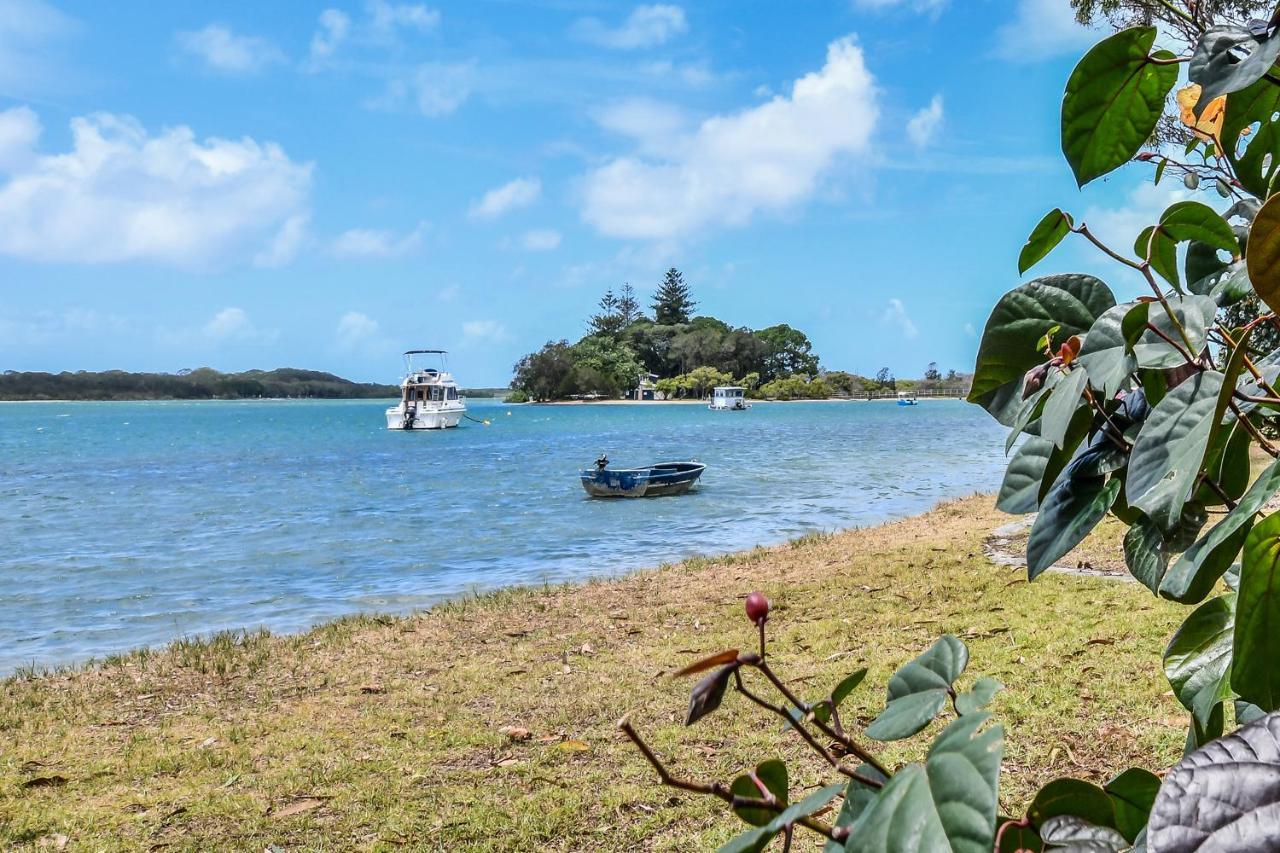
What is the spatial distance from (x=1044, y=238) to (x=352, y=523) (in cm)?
1600

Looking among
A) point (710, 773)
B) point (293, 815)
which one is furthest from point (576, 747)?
point (293, 815)

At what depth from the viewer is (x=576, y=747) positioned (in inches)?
142

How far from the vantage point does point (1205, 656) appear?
0.58m

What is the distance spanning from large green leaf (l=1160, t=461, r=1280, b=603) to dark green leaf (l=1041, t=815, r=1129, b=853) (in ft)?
0.44

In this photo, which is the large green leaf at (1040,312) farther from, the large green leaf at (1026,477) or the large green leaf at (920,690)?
the large green leaf at (920,690)

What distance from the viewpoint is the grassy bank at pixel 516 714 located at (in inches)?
120

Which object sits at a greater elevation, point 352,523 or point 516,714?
point 516,714

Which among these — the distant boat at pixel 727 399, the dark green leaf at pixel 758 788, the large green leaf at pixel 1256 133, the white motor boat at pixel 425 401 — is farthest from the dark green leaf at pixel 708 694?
the distant boat at pixel 727 399

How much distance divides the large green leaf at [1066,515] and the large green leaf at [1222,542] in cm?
7

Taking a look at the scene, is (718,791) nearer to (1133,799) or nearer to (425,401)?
(1133,799)

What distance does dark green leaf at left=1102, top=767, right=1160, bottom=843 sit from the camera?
587 mm

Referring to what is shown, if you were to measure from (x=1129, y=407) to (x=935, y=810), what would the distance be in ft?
1.36

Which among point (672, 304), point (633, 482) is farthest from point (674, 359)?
point (633, 482)

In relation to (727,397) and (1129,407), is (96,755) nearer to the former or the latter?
(1129,407)
